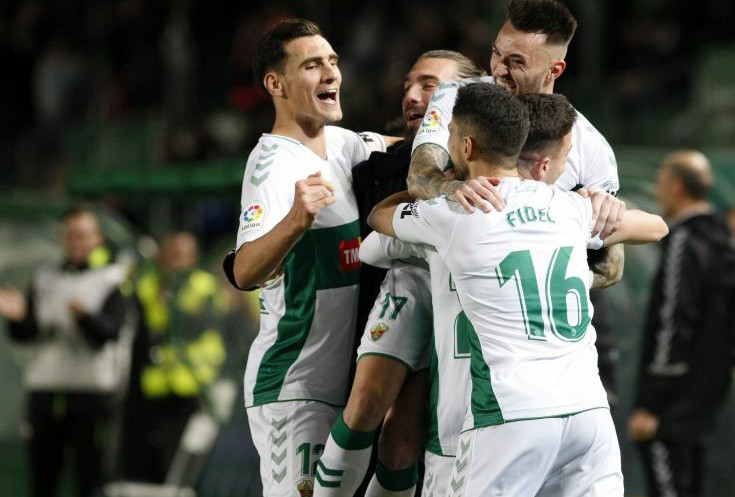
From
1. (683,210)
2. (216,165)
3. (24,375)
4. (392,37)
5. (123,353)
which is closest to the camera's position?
(683,210)

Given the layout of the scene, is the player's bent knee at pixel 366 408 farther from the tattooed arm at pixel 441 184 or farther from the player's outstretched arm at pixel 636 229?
the player's outstretched arm at pixel 636 229

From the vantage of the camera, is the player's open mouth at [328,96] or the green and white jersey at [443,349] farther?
the player's open mouth at [328,96]

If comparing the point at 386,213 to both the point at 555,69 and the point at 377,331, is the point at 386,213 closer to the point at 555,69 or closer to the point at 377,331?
the point at 377,331

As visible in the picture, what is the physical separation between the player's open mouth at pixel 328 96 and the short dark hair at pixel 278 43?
7.4 inches

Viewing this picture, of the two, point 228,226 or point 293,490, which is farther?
point 228,226

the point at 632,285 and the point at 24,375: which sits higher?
the point at 632,285

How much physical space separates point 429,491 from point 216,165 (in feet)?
32.4

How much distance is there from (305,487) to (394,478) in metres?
0.34

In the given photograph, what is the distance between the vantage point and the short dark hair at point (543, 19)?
482 cm

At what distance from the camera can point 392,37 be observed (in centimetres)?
1532

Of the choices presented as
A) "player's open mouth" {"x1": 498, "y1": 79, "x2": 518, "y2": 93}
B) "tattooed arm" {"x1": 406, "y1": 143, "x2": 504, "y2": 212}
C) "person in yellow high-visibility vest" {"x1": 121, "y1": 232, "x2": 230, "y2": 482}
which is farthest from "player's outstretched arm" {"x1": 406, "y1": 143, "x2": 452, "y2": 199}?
"person in yellow high-visibility vest" {"x1": 121, "y1": 232, "x2": 230, "y2": 482}

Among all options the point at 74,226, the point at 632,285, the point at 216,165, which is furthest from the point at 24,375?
the point at 632,285

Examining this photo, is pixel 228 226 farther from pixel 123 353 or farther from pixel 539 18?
pixel 539 18

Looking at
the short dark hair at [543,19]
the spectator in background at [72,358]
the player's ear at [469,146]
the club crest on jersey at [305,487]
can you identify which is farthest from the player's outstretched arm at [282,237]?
the spectator in background at [72,358]
